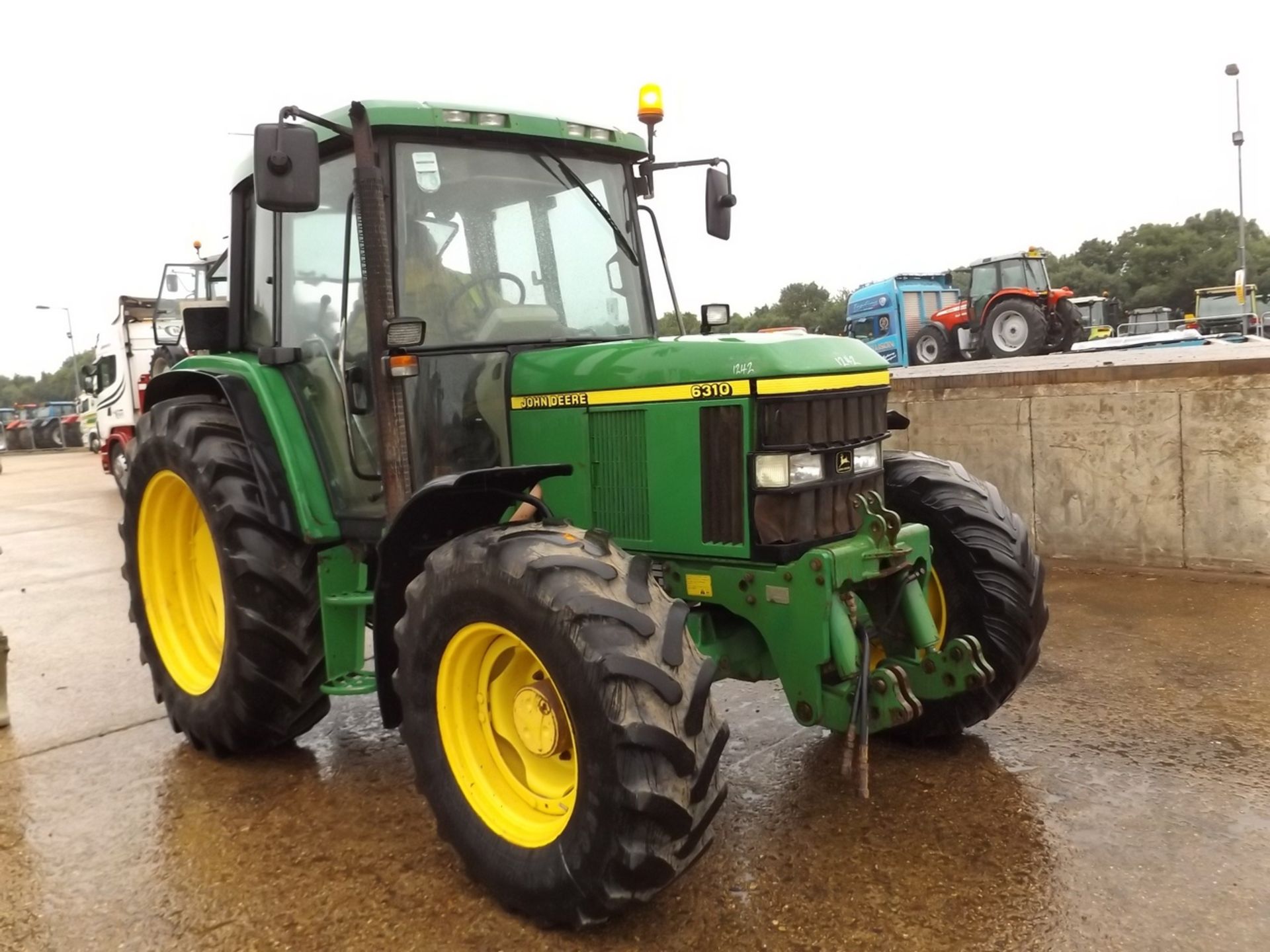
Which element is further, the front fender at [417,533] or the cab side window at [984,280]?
the cab side window at [984,280]

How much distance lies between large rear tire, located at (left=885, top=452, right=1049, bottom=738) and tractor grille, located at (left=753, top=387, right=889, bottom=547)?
0.60 meters

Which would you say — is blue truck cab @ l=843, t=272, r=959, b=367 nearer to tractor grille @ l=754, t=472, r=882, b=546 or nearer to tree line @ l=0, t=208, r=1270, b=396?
tractor grille @ l=754, t=472, r=882, b=546

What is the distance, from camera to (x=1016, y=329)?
60.0 feet

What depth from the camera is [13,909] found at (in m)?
3.14

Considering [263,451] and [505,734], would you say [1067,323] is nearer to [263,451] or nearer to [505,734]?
[263,451]

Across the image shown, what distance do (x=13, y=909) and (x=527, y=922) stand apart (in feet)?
5.22

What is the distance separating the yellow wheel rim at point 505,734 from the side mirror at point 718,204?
209 cm

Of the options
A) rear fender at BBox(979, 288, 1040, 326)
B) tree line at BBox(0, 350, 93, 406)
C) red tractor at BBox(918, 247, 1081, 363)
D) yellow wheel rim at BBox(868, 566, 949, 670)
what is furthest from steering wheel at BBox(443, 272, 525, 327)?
tree line at BBox(0, 350, 93, 406)

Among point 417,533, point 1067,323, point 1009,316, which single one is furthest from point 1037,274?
point 417,533

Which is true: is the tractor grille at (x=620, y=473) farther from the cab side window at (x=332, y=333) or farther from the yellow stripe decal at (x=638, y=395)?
the cab side window at (x=332, y=333)

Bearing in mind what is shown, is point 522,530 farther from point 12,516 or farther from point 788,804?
point 12,516

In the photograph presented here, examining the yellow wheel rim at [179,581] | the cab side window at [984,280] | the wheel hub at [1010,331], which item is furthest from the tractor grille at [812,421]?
the cab side window at [984,280]

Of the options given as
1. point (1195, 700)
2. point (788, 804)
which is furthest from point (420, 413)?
point (1195, 700)

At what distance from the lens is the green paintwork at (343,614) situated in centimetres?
386
